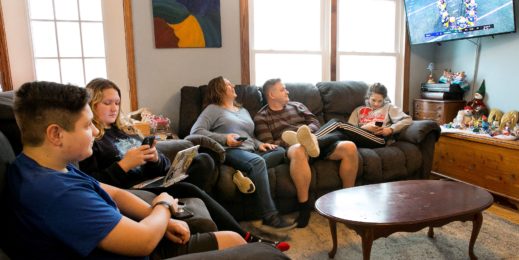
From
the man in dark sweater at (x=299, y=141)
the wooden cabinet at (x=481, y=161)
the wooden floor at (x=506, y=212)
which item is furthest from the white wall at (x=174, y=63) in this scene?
the wooden floor at (x=506, y=212)

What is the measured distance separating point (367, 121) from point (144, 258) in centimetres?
248

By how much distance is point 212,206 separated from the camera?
1.65 meters

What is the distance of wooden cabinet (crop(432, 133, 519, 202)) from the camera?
8.78 ft

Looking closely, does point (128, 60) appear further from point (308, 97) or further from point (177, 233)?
point (177, 233)

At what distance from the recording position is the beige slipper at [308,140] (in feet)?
7.68

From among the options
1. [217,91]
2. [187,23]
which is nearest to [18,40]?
[187,23]

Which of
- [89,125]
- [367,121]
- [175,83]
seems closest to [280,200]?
[367,121]

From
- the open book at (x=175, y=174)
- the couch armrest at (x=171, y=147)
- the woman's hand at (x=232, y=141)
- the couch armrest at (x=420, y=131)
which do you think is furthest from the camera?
the couch armrest at (x=420, y=131)

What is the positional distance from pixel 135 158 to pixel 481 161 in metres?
2.75

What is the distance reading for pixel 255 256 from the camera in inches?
37.0

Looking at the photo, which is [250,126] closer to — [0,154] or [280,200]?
[280,200]

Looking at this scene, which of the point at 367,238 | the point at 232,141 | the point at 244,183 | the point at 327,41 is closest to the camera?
the point at 367,238

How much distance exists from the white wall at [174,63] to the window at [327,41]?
0.80 ft

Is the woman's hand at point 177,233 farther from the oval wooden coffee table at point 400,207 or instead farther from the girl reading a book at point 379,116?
the girl reading a book at point 379,116
